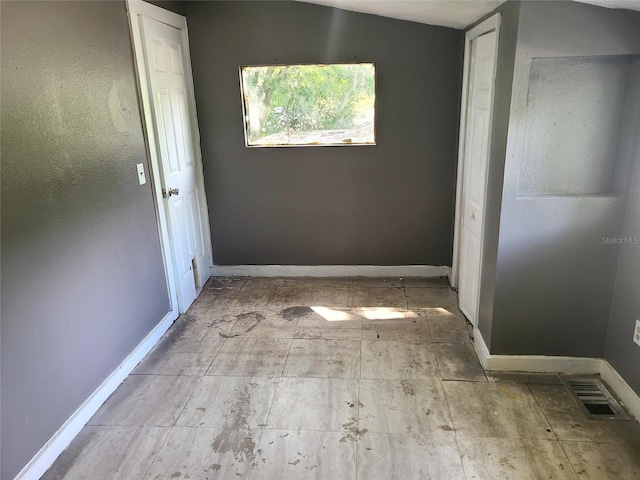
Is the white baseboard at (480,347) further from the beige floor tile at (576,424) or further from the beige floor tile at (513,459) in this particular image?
the beige floor tile at (513,459)

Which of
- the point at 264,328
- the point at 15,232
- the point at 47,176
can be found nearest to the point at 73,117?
the point at 47,176

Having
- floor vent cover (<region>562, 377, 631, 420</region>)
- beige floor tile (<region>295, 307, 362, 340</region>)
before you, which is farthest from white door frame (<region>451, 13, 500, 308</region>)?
beige floor tile (<region>295, 307, 362, 340</region>)

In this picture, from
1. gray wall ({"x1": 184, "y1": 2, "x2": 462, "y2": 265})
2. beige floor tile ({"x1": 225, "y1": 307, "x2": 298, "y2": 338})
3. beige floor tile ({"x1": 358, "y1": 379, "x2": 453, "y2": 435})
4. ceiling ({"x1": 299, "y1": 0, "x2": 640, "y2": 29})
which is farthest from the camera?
gray wall ({"x1": 184, "y1": 2, "x2": 462, "y2": 265})

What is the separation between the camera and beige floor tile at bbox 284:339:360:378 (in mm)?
2590

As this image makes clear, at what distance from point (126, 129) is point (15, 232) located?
101 centimetres

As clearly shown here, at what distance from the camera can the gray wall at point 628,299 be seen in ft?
7.07

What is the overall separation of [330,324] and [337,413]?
932mm

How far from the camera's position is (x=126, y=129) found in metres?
2.59

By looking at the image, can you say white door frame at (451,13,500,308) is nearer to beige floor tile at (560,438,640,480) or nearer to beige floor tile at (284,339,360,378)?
beige floor tile at (284,339,360,378)

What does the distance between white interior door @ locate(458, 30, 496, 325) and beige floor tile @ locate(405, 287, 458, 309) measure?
0.44ft

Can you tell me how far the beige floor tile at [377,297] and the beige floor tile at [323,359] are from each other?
0.57 metres

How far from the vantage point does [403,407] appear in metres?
2.28

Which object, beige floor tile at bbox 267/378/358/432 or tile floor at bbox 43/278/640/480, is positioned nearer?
tile floor at bbox 43/278/640/480

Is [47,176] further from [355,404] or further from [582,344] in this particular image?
[582,344]
